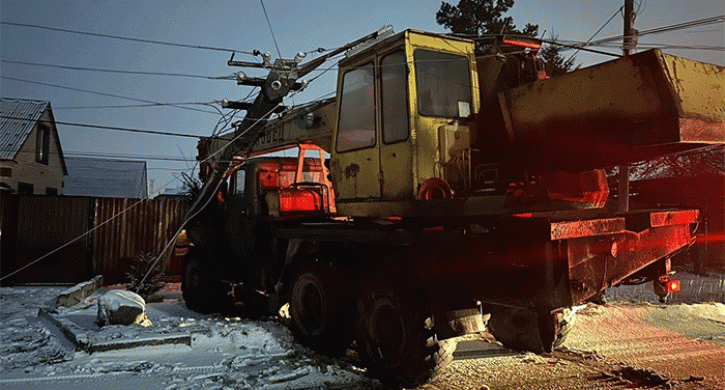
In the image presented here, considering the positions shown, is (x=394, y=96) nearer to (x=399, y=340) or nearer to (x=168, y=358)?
(x=399, y=340)

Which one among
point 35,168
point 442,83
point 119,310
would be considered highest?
point 35,168

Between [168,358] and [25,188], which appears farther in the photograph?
[25,188]

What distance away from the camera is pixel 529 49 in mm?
6105

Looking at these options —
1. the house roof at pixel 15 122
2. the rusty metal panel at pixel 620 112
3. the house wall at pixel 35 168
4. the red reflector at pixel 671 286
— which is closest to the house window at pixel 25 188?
the house wall at pixel 35 168

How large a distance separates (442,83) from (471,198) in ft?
4.90

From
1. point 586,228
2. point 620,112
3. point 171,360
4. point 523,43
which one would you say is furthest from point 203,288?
point 620,112

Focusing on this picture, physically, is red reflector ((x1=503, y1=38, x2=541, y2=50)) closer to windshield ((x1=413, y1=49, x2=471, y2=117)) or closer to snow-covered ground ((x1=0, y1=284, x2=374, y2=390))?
windshield ((x1=413, y1=49, x2=471, y2=117))

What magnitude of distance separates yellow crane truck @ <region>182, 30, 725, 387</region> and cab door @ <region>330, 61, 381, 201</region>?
2cm

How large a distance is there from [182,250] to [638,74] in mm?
9620

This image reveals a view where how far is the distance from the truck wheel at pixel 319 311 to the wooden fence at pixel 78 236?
863 cm

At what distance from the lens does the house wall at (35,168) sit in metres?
22.2

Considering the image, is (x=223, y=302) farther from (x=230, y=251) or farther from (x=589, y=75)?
(x=589, y=75)

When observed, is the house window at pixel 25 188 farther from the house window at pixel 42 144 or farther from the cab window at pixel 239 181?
the cab window at pixel 239 181

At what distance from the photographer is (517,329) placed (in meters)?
6.58
